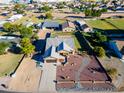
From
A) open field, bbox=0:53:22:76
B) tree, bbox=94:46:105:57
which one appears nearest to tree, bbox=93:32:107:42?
tree, bbox=94:46:105:57

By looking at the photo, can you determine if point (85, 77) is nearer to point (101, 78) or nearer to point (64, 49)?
point (101, 78)

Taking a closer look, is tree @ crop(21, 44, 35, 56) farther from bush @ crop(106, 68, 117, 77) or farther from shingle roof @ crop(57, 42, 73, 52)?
bush @ crop(106, 68, 117, 77)

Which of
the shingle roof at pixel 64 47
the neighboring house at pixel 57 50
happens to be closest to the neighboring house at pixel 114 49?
the neighboring house at pixel 57 50

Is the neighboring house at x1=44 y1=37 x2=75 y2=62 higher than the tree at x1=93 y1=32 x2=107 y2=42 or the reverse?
higher

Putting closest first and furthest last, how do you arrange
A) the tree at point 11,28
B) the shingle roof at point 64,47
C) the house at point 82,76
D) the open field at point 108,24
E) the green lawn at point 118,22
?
the house at point 82,76 < the shingle roof at point 64,47 < the tree at point 11,28 < the open field at point 108,24 < the green lawn at point 118,22

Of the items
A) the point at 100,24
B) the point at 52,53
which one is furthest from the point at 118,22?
the point at 52,53

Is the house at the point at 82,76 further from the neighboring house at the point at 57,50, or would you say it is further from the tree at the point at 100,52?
the tree at the point at 100,52
